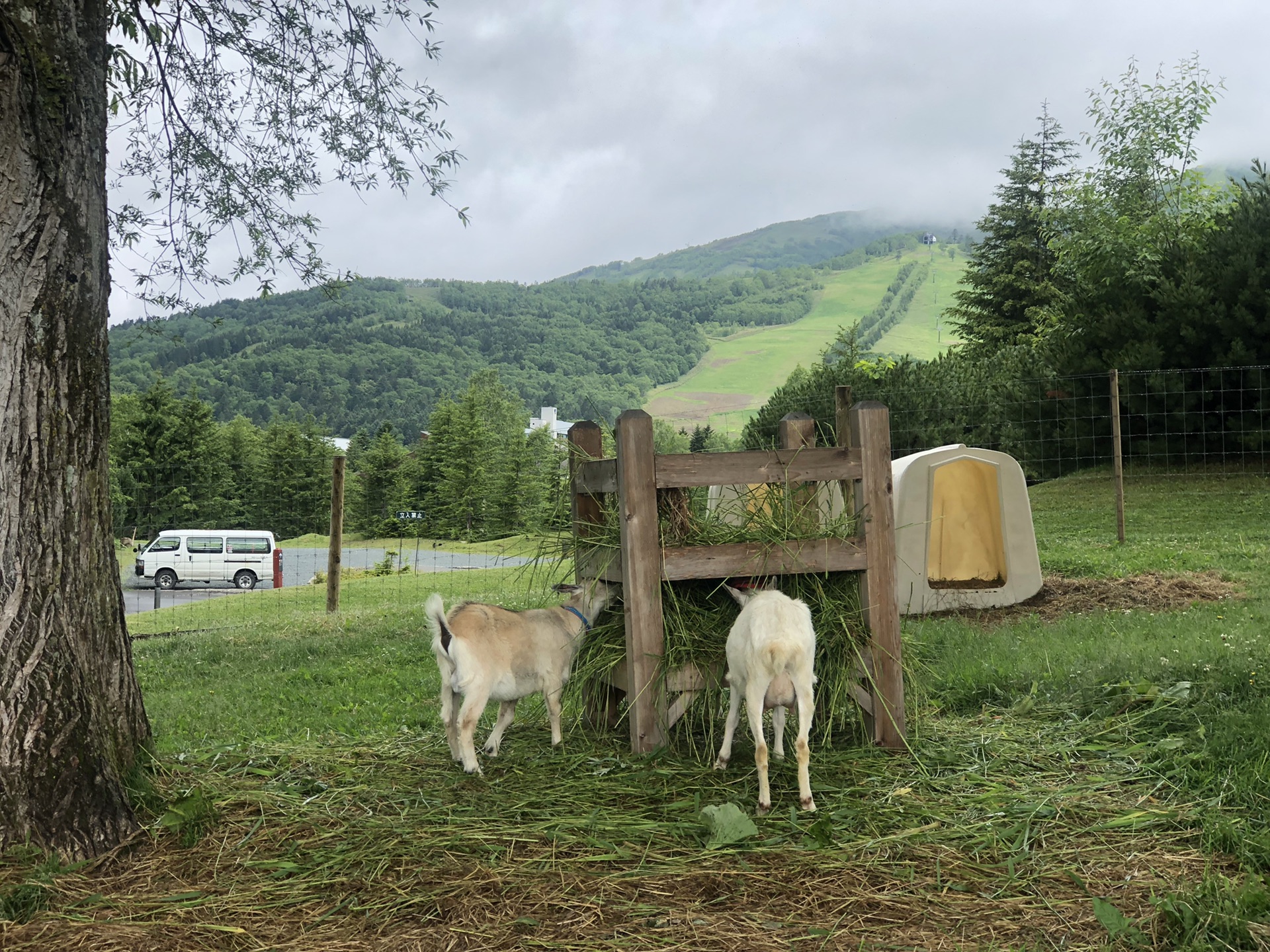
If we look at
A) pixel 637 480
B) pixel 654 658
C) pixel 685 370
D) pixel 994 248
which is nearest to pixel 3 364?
Answer: pixel 637 480

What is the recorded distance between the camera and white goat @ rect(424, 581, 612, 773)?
4.91 metres

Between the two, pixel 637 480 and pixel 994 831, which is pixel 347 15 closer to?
pixel 637 480

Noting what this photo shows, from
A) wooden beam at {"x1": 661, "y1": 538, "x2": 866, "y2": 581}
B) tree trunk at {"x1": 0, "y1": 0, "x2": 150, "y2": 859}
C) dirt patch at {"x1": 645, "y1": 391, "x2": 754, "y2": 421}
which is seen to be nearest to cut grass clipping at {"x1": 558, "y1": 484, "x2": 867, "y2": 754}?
wooden beam at {"x1": 661, "y1": 538, "x2": 866, "y2": 581}

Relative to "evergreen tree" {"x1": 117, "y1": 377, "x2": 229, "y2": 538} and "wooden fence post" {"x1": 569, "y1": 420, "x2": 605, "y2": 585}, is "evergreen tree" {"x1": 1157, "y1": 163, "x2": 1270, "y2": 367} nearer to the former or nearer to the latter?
"wooden fence post" {"x1": 569, "y1": 420, "x2": 605, "y2": 585}

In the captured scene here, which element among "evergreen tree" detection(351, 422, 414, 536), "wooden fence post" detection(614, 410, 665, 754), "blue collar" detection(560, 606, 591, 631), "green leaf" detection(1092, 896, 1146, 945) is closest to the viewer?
"green leaf" detection(1092, 896, 1146, 945)

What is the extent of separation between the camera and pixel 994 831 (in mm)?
4137

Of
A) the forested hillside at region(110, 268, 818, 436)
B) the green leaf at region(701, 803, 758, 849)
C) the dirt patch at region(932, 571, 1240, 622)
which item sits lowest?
the green leaf at region(701, 803, 758, 849)

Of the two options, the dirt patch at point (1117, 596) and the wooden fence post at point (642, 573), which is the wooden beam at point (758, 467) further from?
the dirt patch at point (1117, 596)

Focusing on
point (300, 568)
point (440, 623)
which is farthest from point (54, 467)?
point (300, 568)

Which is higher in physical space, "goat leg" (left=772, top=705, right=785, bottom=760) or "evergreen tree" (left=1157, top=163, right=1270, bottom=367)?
"evergreen tree" (left=1157, top=163, right=1270, bottom=367)

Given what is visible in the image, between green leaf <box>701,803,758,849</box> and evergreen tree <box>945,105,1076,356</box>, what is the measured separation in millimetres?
35540

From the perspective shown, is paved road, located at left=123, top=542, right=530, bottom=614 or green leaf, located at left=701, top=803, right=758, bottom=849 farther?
paved road, located at left=123, top=542, right=530, bottom=614

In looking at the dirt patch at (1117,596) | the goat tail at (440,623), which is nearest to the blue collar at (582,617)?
the goat tail at (440,623)

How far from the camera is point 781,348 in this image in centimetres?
14575
